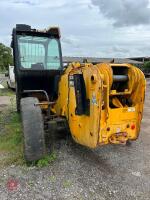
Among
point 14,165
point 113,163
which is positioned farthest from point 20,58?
point 113,163

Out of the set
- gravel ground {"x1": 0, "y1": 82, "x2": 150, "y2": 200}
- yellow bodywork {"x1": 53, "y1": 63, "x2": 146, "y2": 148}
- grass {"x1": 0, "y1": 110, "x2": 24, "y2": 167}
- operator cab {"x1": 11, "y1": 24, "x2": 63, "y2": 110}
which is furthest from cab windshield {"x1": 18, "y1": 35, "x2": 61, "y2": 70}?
gravel ground {"x1": 0, "y1": 82, "x2": 150, "y2": 200}

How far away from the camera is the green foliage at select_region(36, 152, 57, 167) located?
5.68 metres

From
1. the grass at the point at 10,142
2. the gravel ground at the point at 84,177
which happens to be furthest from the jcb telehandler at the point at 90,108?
the grass at the point at 10,142

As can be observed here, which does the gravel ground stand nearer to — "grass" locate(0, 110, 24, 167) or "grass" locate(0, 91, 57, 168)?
"grass" locate(0, 91, 57, 168)

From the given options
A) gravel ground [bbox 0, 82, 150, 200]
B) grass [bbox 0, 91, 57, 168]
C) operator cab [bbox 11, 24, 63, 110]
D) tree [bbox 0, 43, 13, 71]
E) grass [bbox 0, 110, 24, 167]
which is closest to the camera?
gravel ground [bbox 0, 82, 150, 200]

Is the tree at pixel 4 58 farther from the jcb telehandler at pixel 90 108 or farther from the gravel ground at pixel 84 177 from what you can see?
the gravel ground at pixel 84 177

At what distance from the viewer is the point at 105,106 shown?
Result: 5.31 m

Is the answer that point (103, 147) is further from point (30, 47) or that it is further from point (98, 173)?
point (30, 47)

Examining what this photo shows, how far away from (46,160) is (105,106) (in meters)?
1.40

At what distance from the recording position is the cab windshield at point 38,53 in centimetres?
713

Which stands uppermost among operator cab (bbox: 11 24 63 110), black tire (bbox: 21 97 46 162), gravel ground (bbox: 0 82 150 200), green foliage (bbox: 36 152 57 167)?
operator cab (bbox: 11 24 63 110)

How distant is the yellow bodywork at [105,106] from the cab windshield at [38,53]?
1223 mm

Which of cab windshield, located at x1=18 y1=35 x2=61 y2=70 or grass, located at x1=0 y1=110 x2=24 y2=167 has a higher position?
cab windshield, located at x1=18 y1=35 x2=61 y2=70

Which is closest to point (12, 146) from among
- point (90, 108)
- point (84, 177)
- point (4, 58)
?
point (84, 177)
